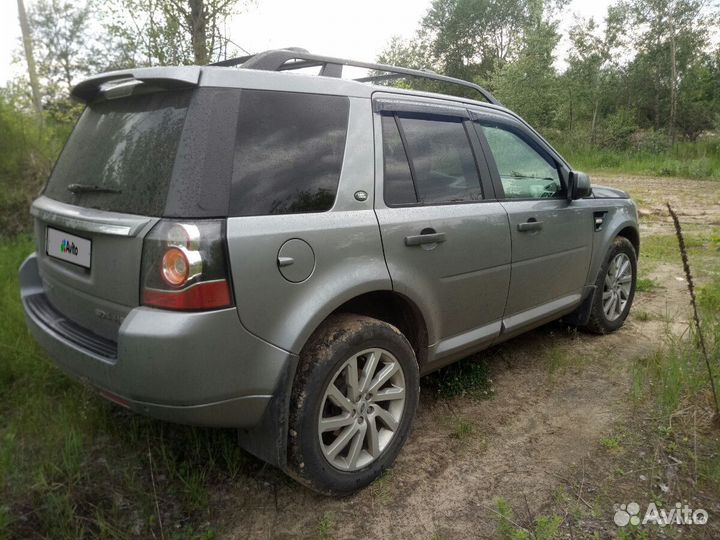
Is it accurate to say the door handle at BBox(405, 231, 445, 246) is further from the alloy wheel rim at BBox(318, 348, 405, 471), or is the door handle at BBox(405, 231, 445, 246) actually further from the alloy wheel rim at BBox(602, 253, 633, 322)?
the alloy wheel rim at BBox(602, 253, 633, 322)

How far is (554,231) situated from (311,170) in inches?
77.8

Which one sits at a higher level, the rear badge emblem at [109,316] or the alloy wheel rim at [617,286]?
the rear badge emblem at [109,316]

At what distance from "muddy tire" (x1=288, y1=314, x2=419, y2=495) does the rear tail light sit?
1.68ft

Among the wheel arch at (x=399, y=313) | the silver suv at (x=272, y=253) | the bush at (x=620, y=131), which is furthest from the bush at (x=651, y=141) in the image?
the wheel arch at (x=399, y=313)

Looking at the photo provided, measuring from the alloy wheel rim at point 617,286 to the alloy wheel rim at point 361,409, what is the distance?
2556 mm

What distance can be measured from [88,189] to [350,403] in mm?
1453

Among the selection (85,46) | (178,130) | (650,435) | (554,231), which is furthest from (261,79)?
(85,46)

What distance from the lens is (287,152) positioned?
211 cm

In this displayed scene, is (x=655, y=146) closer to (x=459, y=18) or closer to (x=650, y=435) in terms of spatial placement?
(x=650, y=435)

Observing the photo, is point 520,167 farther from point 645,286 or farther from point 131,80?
point 645,286

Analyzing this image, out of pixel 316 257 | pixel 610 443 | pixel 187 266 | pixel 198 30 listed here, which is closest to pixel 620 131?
pixel 198 30

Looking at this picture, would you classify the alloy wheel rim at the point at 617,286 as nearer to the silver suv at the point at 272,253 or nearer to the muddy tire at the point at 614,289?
the muddy tire at the point at 614,289

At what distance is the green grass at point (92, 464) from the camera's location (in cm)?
209

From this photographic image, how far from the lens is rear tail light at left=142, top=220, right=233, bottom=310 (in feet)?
5.90
